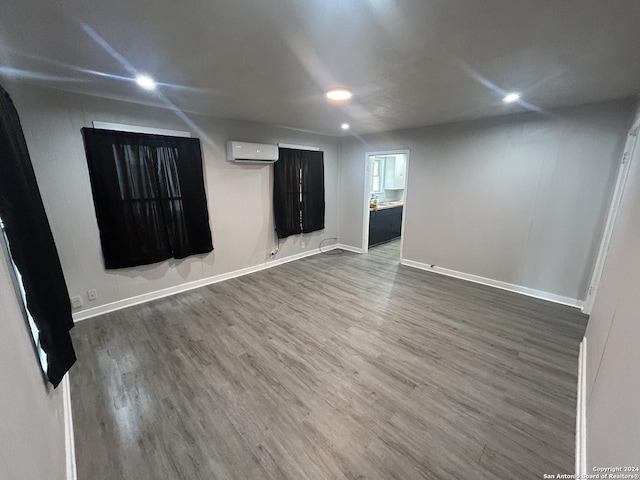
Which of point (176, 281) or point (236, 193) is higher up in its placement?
point (236, 193)

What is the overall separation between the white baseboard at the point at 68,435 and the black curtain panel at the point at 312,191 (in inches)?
144

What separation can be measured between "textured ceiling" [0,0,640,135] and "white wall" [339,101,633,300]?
18.3 inches

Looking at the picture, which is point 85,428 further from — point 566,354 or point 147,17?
point 566,354

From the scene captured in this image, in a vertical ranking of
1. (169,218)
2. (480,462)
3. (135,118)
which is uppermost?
(135,118)

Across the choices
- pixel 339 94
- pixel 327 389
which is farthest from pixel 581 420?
pixel 339 94

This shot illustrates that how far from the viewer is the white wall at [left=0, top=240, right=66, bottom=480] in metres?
0.73

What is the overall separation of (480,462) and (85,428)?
2.39m

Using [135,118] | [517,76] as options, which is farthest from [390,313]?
[135,118]

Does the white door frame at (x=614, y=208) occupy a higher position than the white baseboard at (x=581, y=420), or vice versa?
the white door frame at (x=614, y=208)

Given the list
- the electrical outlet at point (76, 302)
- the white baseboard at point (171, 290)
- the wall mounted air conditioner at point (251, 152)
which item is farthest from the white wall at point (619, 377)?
the electrical outlet at point (76, 302)

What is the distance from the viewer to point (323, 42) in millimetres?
1514

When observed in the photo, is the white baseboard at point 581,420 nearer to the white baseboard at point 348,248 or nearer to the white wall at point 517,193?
the white wall at point 517,193

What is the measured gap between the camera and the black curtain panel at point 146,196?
2709 millimetres

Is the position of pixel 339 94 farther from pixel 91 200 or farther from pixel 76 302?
pixel 76 302
